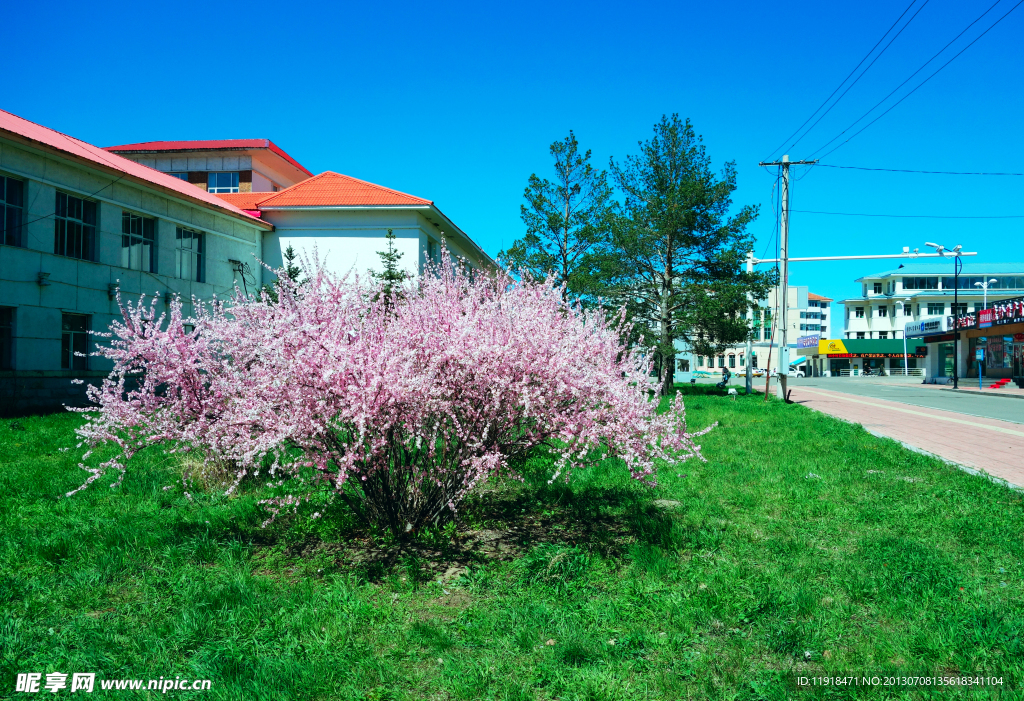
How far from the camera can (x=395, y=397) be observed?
398 cm

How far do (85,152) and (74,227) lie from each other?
8.65 ft

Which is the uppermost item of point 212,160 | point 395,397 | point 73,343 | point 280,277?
point 212,160

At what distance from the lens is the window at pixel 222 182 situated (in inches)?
1288

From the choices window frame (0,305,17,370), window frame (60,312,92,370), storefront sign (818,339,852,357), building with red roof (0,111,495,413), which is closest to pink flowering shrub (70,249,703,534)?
building with red roof (0,111,495,413)

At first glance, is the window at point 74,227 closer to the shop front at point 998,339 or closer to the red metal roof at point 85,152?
the red metal roof at point 85,152

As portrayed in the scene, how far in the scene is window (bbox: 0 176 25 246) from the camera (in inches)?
614

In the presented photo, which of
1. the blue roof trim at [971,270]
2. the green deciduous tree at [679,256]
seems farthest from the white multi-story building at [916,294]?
the green deciduous tree at [679,256]

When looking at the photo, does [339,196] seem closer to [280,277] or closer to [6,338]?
[6,338]

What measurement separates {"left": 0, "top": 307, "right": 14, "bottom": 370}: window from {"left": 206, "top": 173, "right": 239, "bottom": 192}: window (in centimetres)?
1860

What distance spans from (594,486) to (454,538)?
2441 mm

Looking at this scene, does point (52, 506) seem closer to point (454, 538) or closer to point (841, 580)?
point (454, 538)

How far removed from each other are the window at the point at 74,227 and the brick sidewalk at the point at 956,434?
69.3 feet

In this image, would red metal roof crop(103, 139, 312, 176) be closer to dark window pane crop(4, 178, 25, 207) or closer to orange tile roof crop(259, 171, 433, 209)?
orange tile roof crop(259, 171, 433, 209)

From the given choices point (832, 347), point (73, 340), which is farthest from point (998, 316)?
point (73, 340)
